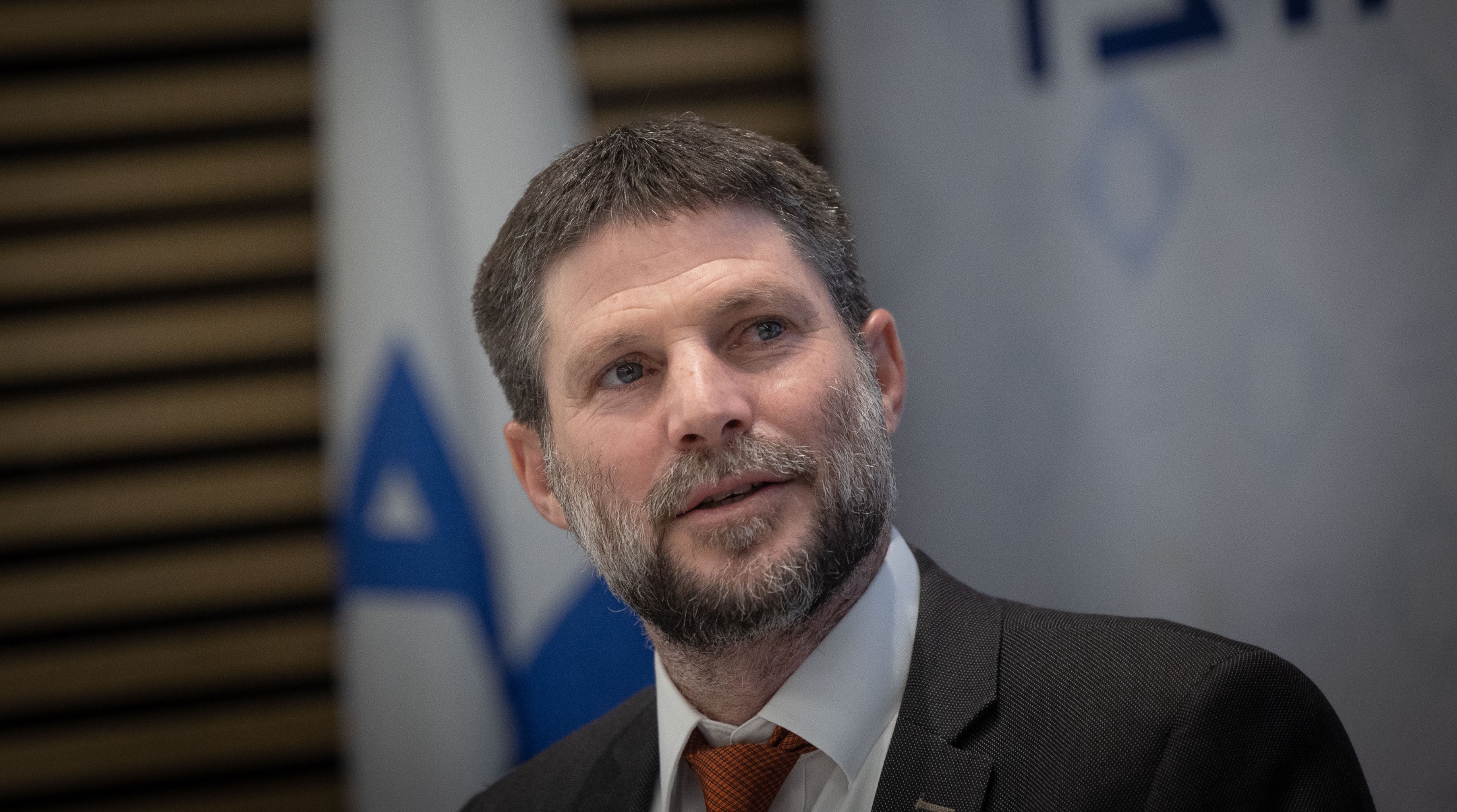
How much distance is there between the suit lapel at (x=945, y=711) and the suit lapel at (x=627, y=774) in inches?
16.7

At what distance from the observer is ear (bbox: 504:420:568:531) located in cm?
159

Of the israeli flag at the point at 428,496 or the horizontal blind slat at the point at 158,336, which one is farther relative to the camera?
the horizontal blind slat at the point at 158,336

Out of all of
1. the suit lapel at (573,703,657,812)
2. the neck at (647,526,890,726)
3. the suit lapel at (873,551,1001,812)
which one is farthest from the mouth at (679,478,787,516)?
the suit lapel at (573,703,657,812)

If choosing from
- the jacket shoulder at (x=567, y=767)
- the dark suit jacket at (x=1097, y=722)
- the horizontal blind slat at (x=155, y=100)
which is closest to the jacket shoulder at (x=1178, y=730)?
the dark suit jacket at (x=1097, y=722)

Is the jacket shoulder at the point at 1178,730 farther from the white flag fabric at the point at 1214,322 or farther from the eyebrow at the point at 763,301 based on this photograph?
the white flag fabric at the point at 1214,322

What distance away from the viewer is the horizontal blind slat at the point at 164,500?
300 cm

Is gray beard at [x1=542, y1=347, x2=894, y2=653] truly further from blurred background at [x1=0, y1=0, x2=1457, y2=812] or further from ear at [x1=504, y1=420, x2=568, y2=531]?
blurred background at [x1=0, y1=0, x2=1457, y2=812]

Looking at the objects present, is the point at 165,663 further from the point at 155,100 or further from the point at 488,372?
the point at 155,100

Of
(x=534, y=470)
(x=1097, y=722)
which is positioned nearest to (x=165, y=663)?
(x=534, y=470)

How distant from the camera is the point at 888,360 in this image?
1.56 meters

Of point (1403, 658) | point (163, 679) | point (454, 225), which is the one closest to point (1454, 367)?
point (1403, 658)

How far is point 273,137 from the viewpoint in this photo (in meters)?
3.04

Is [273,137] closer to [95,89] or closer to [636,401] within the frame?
[95,89]

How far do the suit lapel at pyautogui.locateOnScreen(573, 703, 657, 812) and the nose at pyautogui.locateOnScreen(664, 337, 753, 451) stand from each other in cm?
53
